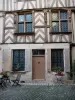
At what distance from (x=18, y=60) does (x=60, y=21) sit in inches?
156

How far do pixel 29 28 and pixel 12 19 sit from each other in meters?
1.35

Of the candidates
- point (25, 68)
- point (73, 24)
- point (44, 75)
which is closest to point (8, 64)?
point (25, 68)

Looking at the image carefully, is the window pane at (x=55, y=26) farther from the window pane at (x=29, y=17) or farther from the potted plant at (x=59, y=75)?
the potted plant at (x=59, y=75)

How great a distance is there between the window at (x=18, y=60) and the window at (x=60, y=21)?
110 inches

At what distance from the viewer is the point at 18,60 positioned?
18.2 m

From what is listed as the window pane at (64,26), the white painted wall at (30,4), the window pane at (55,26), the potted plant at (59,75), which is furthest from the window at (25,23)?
the potted plant at (59,75)

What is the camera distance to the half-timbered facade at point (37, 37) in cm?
1780

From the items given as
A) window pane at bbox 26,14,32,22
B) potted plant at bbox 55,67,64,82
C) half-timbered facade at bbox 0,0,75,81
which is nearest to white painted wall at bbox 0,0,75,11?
half-timbered facade at bbox 0,0,75,81

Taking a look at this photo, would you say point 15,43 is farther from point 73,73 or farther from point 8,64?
point 73,73

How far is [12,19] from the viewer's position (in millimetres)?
18484

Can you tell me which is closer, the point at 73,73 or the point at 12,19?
the point at 73,73

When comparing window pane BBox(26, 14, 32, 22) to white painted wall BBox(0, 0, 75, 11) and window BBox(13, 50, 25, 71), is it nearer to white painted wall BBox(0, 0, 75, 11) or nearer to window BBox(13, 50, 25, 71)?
white painted wall BBox(0, 0, 75, 11)

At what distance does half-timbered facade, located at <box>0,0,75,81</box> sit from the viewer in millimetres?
17797

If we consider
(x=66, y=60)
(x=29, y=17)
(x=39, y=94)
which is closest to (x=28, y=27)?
(x=29, y=17)
